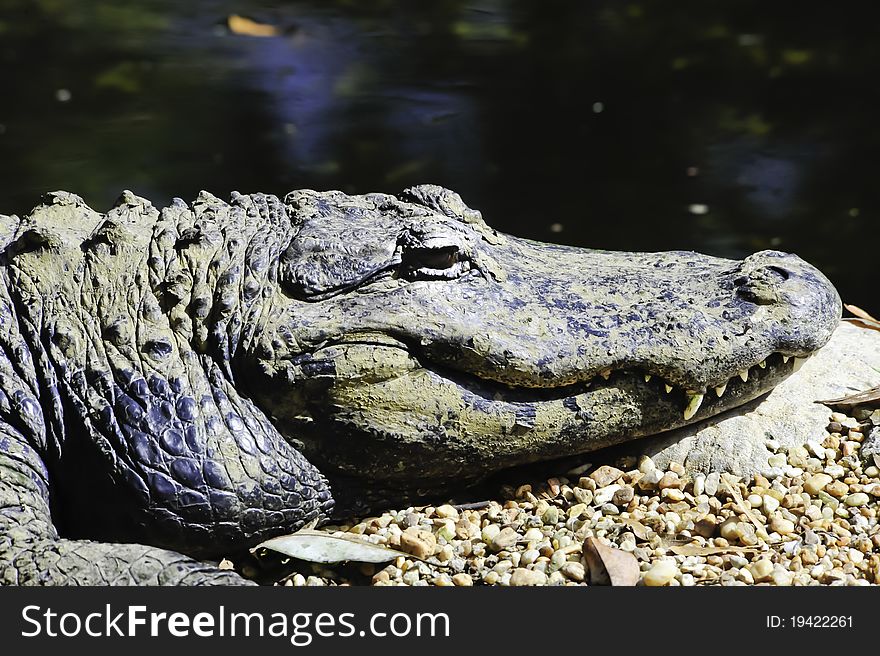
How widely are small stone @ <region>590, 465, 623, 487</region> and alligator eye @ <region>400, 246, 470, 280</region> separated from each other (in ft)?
2.69

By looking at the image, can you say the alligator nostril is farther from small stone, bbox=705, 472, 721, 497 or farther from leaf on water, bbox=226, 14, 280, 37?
leaf on water, bbox=226, 14, 280, 37

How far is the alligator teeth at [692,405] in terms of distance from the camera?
3439mm

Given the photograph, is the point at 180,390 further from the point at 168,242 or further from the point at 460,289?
the point at 460,289

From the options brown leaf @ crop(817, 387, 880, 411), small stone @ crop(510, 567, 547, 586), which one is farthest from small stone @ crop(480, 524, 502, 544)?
brown leaf @ crop(817, 387, 880, 411)

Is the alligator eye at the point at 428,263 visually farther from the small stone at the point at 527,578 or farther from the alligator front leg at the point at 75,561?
the alligator front leg at the point at 75,561

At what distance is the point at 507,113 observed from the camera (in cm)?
815

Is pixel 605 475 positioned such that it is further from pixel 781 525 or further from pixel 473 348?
pixel 473 348

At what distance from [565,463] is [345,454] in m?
0.81

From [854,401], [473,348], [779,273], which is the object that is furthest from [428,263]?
[854,401]

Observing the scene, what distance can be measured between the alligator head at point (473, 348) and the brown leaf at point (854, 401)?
1.45 ft

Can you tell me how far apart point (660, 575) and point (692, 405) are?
71 centimetres

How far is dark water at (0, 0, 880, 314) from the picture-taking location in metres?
7.41

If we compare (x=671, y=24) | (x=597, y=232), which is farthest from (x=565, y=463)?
(x=671, y=24)

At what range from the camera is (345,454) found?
328cm
